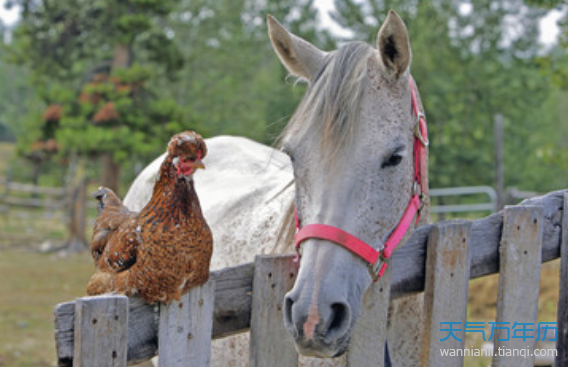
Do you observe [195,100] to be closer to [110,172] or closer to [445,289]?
[110,172]

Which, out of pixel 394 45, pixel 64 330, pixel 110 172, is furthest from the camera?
pixel 110 172

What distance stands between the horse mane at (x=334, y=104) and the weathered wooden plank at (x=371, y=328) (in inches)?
18.7

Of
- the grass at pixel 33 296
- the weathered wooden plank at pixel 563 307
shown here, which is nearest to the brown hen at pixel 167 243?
the weathered wooden plank at pixel 563 307

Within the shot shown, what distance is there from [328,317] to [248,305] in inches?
13.5

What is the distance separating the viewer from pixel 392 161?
1.74 m

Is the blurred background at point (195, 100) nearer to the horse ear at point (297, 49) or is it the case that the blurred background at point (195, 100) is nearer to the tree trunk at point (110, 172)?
the tree trunk at point (110, 172)

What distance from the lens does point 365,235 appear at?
5.43 feet

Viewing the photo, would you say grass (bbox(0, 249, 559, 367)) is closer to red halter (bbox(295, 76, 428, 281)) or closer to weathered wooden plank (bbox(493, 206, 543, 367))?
weathered wooden plank (bbox(493, 206, 543, 367))

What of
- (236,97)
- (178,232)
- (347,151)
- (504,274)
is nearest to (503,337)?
(504,274)

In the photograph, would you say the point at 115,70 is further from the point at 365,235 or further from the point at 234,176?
the point at 365,235

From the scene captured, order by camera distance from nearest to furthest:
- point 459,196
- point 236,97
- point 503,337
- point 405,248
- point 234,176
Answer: point 405,248 → point 503,337 → point 234,176 → point 459,196 → point 236,97

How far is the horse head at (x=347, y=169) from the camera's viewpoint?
4.95 feet

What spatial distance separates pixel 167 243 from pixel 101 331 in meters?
0.28

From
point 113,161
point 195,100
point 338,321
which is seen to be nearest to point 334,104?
point 338,321
